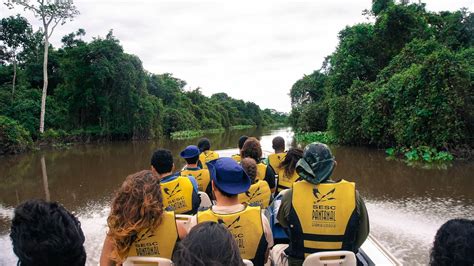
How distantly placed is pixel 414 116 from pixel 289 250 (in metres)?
12.9

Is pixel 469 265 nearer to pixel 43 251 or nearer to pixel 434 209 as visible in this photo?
pixel 43 251

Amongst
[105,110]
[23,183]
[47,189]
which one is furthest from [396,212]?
[105,110]

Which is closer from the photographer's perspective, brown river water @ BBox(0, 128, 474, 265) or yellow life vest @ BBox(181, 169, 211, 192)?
yellow life vest @ BBox(181, 169, 211, 192)

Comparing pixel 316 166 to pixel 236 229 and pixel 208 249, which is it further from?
pixel 208 249

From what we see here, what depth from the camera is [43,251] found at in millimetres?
1354

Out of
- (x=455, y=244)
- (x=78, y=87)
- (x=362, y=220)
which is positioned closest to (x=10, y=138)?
(x=78, y=87)

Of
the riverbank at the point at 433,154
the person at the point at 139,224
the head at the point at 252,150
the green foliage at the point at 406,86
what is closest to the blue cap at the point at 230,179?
the person at the point at 139,224

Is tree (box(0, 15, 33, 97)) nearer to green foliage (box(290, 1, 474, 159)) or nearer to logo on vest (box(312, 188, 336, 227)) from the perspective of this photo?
green foliage (box(290, 1, 474, 159))

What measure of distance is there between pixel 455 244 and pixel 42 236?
1489mm

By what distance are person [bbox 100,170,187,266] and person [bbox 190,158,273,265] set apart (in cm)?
21

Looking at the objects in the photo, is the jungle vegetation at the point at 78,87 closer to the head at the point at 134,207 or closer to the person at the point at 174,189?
the person at the point at 174,189

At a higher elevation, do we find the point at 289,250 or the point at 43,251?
the point at 43,251

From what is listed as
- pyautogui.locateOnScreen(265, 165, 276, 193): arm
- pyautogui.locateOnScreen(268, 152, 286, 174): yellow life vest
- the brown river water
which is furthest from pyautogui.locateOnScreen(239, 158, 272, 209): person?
the brown river water

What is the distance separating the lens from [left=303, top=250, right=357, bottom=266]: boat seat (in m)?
2.26
